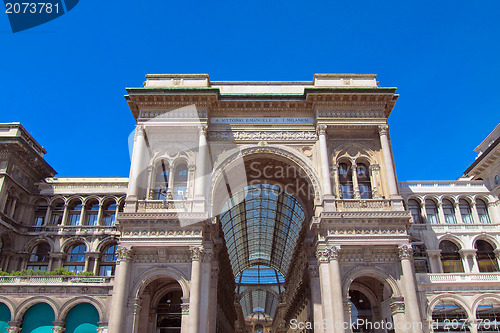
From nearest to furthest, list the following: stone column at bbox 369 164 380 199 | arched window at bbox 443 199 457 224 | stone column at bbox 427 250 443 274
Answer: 1. stone column at bbox 369 164 380 199
2. stone column at bbox 427 250 443 274
3. arched window at bbox 443 199 457 224

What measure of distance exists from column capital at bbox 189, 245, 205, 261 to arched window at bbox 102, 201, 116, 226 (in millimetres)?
17303

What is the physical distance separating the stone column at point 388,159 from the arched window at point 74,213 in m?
29.9

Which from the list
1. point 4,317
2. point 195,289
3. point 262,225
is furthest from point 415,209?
point 4,317

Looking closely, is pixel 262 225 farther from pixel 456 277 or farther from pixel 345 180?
pixel 456 277

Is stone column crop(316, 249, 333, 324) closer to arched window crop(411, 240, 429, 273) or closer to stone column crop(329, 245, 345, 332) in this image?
stone column crop(329, 245, 345, 332)

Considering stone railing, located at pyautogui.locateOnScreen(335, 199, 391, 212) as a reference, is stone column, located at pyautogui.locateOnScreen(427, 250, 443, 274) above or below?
below

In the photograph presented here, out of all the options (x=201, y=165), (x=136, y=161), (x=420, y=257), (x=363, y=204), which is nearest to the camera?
(x=363, y=204)

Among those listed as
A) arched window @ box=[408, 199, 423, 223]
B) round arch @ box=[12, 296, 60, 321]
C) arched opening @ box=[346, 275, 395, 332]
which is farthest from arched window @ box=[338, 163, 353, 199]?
round arch @ box=[12, 296, 60, 321]

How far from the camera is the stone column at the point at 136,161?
1147 inches

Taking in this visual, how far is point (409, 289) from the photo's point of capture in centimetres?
2552

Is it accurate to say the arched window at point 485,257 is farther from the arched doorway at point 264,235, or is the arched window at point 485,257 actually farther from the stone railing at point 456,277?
the arched doorway at point 264,235

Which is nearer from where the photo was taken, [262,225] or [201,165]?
[201,165]

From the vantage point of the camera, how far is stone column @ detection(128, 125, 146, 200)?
95.6 ft

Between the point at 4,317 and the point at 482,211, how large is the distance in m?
41.1
